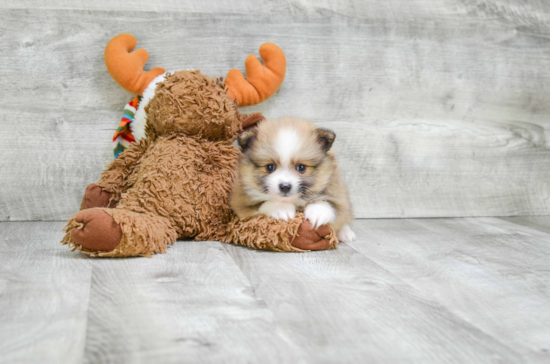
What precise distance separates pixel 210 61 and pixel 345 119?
0.70m

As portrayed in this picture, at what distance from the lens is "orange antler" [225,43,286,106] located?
2051mm

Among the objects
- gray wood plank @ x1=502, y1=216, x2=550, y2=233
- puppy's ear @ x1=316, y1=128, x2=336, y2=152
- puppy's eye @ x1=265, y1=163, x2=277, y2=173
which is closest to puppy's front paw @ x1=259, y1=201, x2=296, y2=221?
puppy's eye @ x1=265, y1=163, x2=277, y2=173

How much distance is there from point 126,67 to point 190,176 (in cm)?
58

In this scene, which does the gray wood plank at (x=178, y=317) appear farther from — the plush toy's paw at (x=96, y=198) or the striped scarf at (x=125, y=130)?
the striped scarf at (x=125, y=130)

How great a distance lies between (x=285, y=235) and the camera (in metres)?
1.66

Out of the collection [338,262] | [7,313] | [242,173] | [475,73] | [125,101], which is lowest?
[7,313]

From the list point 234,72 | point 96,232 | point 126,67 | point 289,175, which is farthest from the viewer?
point 234,72

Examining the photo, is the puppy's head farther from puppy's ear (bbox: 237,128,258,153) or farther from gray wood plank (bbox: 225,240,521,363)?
gray wood plank (bbox: 225,240,521,363)

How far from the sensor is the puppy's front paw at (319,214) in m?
1.67

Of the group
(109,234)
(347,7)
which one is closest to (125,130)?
(109,234)

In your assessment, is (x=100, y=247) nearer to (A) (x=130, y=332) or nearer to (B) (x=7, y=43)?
(A) (x=130, y=332)

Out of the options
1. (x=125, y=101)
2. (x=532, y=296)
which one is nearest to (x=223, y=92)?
(x=125, y=101)

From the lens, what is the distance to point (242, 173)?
5.78 feet

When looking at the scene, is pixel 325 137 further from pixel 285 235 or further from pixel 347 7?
pixel 347 7
